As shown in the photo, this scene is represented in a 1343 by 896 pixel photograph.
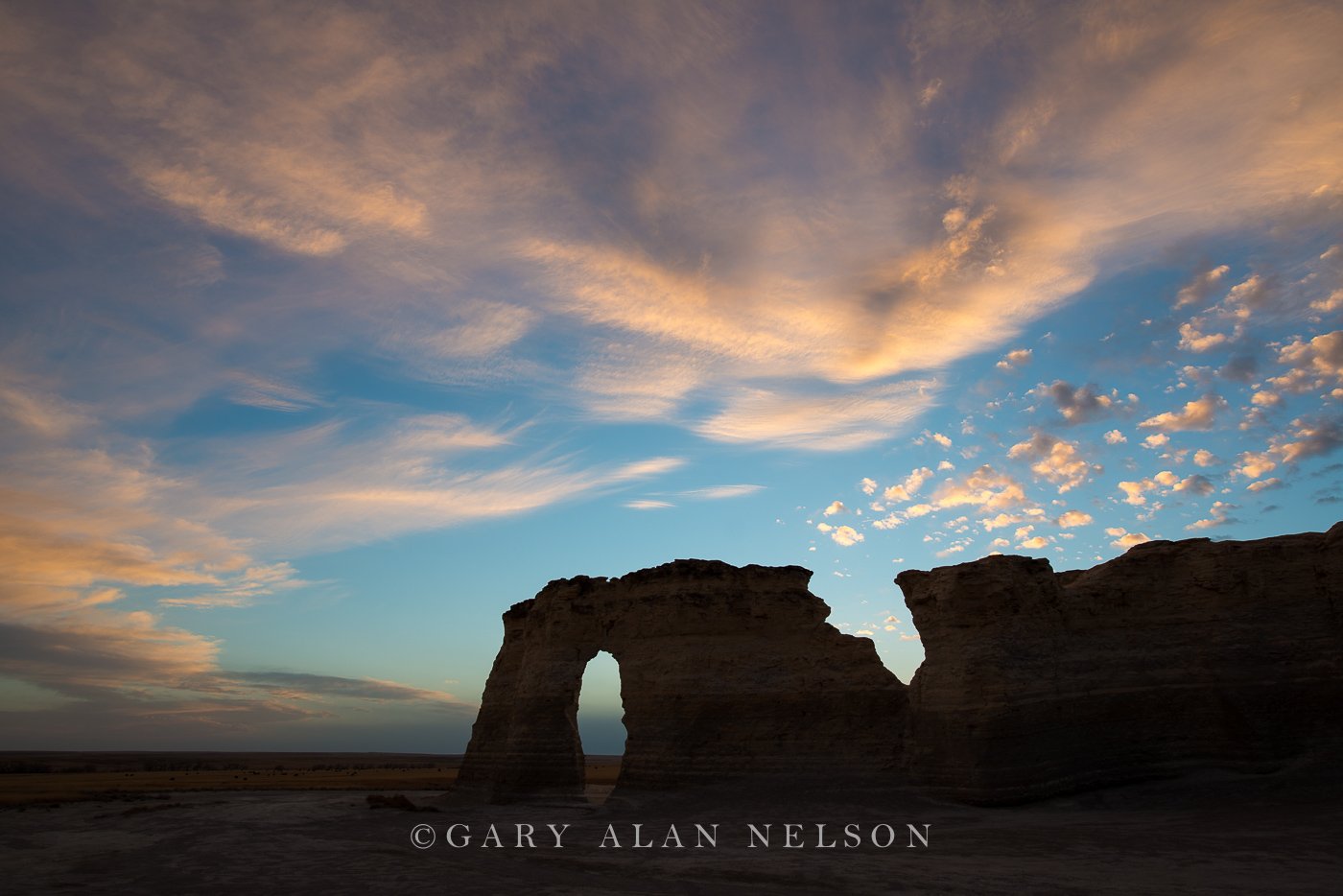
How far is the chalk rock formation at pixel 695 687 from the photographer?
18672 mm

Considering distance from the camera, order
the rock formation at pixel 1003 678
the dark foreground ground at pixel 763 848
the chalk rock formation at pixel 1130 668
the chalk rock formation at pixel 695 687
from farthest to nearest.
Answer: the chalk rock formation at pixel 695 687 < the rock formation at pixel 1003 678 < the chalk rock formation at pixel 1130 668 < the dark foreground ground at pixel 763 848

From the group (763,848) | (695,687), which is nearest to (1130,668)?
(763,848)

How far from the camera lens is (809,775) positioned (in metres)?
18.0

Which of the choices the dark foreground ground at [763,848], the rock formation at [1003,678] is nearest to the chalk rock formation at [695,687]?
the rock formation at [1003,678]

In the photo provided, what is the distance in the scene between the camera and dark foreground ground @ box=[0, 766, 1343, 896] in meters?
9.98

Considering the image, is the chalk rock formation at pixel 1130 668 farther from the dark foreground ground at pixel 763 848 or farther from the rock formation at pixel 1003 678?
the dark foreground ground at pixel 763 848

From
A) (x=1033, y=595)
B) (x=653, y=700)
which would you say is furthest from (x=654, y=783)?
(x=1033, y=595)

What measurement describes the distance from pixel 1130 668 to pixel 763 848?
10.1 m

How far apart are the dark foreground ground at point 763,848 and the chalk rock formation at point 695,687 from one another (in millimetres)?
1005

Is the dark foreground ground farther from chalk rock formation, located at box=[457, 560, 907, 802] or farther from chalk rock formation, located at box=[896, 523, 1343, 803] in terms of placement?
chalk rock formation, located at box=[457, 560, 907, 802]

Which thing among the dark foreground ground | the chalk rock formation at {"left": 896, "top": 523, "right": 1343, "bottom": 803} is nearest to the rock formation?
the chalk rock formation at {"left": 896, "top": 523, "right": 1343, "bottom": 803}

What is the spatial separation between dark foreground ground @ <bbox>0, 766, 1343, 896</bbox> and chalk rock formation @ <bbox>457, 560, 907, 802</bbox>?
39.6 inches

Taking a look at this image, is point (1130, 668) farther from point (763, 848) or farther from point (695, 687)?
point (695, 687)

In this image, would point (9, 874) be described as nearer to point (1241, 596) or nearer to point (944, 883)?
point (944, 883)
